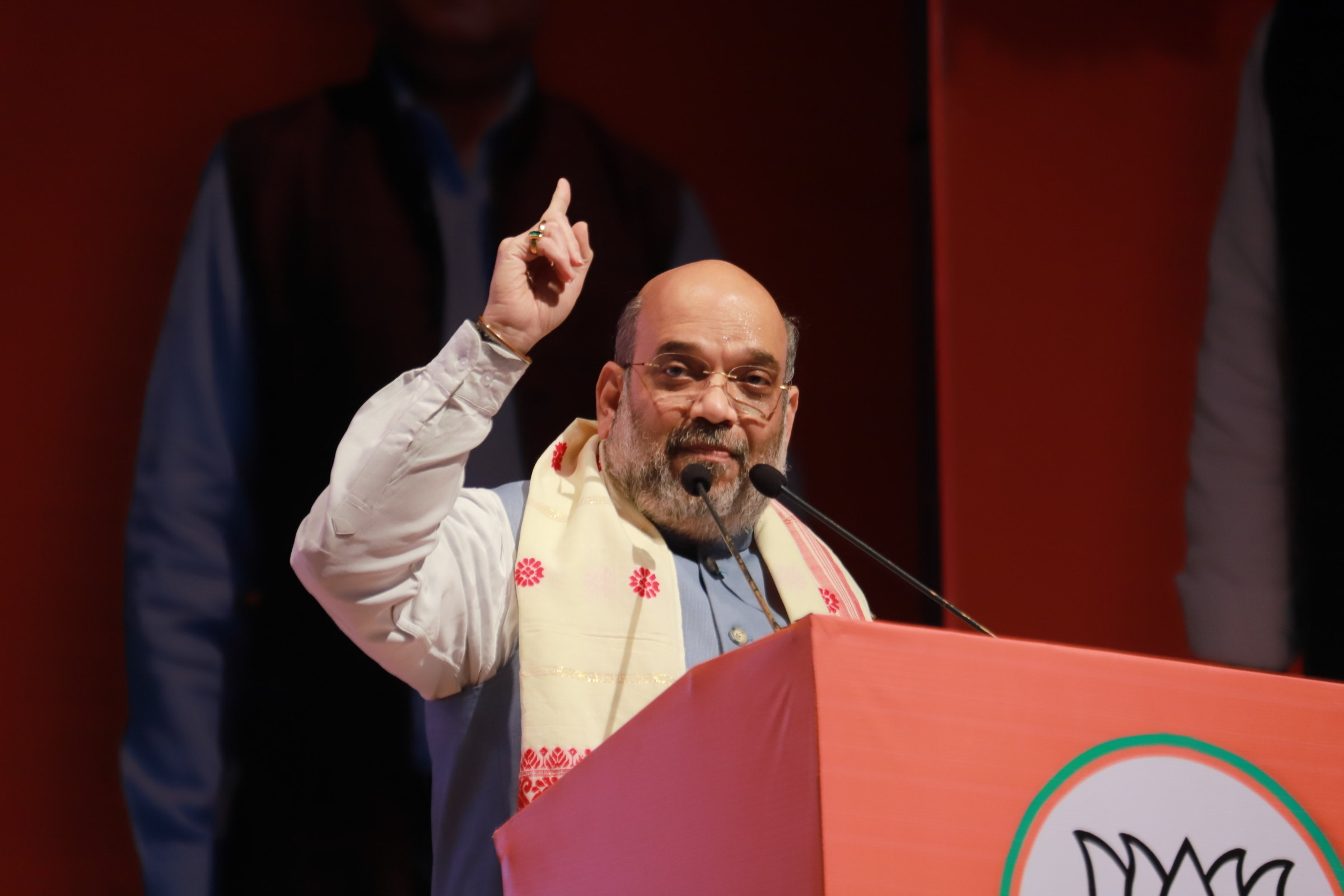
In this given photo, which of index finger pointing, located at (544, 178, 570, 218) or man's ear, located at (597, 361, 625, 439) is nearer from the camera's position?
index finger pointing, located at (544, 178, 570, 218)

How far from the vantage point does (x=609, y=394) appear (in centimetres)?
216

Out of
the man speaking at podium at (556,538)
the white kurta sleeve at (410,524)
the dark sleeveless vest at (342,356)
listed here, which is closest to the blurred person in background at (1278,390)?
the man speaking at podium at (556,538)

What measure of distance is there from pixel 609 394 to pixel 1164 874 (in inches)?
55.3

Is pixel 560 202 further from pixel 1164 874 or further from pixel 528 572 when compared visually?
pixel 1164 874

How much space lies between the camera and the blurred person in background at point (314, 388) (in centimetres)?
227

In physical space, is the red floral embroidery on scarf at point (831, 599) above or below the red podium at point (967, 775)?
above

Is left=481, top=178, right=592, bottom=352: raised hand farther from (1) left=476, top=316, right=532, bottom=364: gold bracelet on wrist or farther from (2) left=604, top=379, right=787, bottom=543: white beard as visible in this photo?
(2) left=604, top=379, right=787, bottom=543: white beard

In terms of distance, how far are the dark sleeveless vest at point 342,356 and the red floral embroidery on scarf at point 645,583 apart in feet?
2.42

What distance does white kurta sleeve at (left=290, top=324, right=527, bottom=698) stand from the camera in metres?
1.52

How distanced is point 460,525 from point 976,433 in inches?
68.9

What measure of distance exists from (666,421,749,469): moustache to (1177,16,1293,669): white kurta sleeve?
174 cm

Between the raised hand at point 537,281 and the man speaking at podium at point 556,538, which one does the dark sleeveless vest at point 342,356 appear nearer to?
the man speaking at podium at point 556,538

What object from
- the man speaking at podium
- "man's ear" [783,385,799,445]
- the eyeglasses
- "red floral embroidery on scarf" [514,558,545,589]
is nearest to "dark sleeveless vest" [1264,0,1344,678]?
the man speaking at podium

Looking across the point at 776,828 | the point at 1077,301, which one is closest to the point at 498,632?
the point at 776,828
